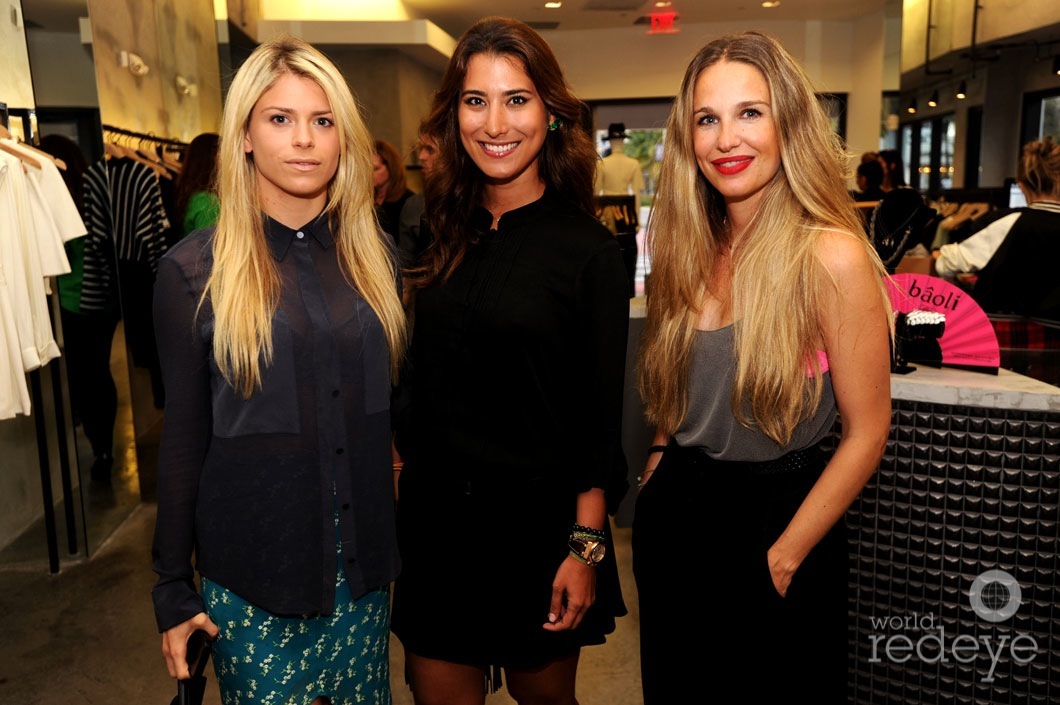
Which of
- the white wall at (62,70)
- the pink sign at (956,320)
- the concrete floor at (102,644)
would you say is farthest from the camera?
the white wall at (62,70)

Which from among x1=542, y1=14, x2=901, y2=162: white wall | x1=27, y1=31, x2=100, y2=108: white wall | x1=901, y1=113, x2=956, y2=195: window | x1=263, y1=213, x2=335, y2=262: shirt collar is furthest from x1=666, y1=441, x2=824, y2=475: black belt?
x1=542, y1=14, x2=901, y2=162: white wall

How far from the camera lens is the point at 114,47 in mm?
4324

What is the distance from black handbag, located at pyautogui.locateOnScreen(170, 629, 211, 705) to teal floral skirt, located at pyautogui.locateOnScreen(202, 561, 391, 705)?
2.1 inches

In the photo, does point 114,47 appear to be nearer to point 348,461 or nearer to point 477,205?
point 477,205

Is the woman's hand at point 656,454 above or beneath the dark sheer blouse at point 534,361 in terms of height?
beneath

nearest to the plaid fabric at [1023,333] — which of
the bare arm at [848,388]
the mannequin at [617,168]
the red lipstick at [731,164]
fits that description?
the bare arm at [848,388]

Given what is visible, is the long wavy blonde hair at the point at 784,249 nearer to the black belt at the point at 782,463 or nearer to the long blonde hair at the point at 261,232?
the black belt at the point at 782,463

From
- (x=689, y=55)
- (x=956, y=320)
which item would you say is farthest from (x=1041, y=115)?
(x=689, y=55)

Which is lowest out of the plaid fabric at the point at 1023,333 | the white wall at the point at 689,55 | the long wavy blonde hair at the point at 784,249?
the plaid fabric at the point at 1023,333

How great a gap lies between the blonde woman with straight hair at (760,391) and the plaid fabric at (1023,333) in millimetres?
2520

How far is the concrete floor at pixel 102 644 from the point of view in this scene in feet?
9.55

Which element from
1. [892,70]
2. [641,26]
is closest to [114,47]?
[892,70]

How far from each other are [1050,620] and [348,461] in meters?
1.88

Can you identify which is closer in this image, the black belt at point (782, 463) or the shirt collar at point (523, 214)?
the black belt at point (782, 463)
